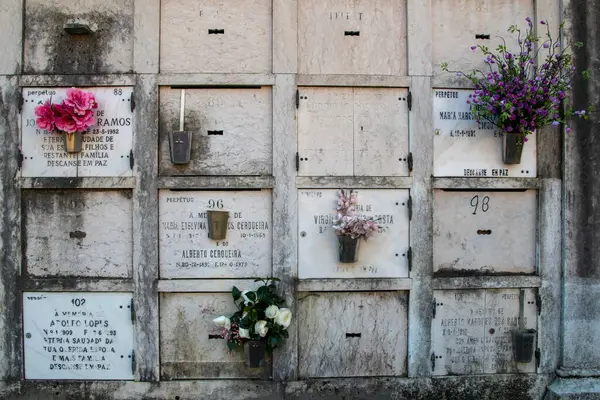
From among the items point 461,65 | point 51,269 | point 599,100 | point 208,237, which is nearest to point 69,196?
point 51,269

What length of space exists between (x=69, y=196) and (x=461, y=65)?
3756 mm

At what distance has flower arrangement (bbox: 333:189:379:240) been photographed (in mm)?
4457

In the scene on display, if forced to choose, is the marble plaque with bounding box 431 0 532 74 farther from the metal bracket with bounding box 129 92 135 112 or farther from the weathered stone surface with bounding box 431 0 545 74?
the metal bracket with bounding box 129 92 135 112

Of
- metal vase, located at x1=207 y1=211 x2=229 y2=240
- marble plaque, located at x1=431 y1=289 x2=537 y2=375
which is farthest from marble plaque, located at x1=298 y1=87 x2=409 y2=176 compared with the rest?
marble plaque, located at x1=431 y1=289 x2=537 y2=375

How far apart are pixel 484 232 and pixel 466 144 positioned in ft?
2.72

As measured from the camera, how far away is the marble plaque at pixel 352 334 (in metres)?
4.76

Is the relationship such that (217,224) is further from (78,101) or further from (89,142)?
(78,101)

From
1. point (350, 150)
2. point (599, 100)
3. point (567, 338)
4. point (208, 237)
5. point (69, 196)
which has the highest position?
point (599, 100)

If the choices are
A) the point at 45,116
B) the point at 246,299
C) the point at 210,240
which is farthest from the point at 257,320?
the point at 45,116

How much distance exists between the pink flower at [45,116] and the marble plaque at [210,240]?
110 cm

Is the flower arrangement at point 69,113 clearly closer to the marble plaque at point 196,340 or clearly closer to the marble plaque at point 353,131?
the marble plaque at point 196,340

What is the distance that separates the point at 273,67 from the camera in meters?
4.71

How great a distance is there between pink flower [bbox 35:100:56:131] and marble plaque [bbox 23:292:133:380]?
4.88 ft

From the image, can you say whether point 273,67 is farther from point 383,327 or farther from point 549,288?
point 549,288
